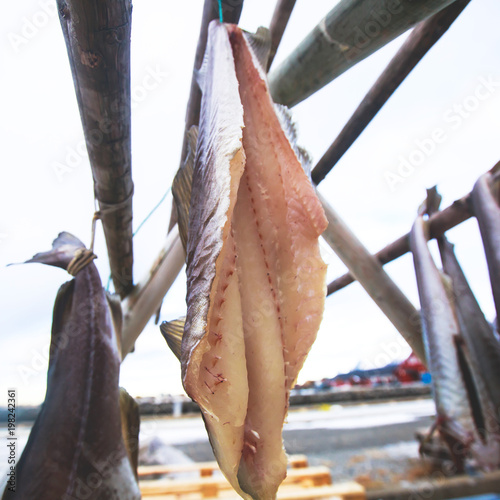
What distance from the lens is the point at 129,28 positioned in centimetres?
108

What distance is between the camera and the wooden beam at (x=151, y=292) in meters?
2.11

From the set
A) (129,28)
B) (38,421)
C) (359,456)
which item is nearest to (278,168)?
(129,28)

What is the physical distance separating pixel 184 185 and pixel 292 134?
15.5 inches

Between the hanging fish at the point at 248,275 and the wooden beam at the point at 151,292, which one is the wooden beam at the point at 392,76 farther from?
the wooden beam at the point at 151,292

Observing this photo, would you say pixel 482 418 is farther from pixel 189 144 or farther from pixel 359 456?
pixel 359 456

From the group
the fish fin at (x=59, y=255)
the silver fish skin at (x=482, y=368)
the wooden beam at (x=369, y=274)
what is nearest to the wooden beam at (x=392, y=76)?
the wooden beam at (x=369, y=274)

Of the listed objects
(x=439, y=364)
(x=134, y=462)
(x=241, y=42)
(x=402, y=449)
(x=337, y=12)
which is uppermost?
(x=337, y=12)

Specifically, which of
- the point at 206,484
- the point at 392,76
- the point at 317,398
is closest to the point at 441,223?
the point at 392,76

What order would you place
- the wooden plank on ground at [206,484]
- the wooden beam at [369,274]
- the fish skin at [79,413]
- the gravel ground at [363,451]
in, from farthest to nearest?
1. the gravel ground at [363,451]
2. the wooden plank on ground at [206,484]
3. the wooden beam at [369,274]
4. the fish skin at [79,413]

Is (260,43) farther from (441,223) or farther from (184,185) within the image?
(441,223)

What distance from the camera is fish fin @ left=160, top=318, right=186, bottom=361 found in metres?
0.95

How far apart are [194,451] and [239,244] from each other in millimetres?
7463

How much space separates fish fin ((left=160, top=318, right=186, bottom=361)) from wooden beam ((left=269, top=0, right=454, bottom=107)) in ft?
4.00

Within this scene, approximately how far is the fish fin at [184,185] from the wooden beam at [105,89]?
0.34 metres
